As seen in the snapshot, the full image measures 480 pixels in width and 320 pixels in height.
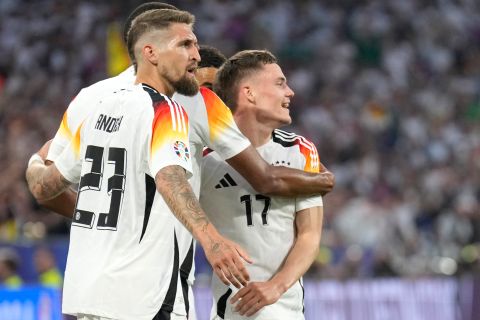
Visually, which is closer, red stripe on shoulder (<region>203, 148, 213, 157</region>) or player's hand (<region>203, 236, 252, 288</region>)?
player's hand (<region>203, 236, 252, 288</region>)

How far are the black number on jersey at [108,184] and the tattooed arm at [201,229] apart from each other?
0.24 meters

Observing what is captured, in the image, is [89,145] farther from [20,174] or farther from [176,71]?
[20,174]

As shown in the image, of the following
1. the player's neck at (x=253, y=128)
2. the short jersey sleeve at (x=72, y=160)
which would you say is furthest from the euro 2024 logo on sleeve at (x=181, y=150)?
the player's neck at (x=253, y=128)

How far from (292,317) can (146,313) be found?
4.34 ft

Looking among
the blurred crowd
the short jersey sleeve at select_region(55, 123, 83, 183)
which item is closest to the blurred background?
the blurred crowd

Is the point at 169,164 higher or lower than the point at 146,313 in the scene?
higher

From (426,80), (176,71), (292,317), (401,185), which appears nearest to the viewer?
(176,71)

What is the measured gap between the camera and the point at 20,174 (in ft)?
45.3

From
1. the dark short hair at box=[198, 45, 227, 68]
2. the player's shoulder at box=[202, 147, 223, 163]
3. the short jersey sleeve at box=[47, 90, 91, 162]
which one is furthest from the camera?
the dark short hair at box=[198, 45, 227, 68]

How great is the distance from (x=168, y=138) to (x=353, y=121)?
14322mm

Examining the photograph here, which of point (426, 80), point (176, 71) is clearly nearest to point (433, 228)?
point (426, 80)

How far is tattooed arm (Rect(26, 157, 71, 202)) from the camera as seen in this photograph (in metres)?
5.12

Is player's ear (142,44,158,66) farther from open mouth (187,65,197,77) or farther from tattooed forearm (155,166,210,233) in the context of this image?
tattooed forearm (155,166,210,233)

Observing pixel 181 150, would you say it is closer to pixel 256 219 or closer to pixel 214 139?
pixel 214 139
